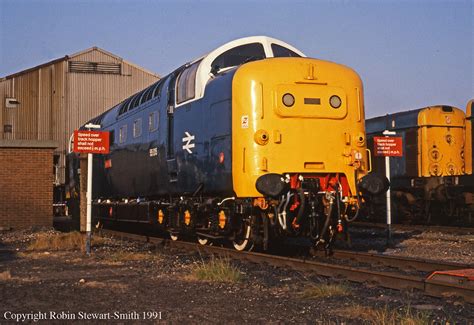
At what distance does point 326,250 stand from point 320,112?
2.46 m

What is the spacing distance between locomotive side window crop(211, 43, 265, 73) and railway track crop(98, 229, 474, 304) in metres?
3.46

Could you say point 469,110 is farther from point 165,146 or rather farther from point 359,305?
point 359,305

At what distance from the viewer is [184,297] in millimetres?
7520

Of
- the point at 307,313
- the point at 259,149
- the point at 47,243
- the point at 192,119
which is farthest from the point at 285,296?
the point at 47,243

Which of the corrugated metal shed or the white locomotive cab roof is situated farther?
the corrugated metal shed

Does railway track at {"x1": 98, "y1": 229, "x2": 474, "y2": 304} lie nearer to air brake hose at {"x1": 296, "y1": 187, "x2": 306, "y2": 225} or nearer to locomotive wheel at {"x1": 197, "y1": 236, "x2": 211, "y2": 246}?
locomotive wheel at {"x1": 197, "y1": 236, "x2": 211, "y2": 246}

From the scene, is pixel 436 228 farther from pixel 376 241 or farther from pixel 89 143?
pixel 89 143

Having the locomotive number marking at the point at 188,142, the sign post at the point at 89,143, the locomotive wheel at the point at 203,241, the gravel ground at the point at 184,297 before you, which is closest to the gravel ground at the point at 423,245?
the locomotive wheel at the point at 203,241

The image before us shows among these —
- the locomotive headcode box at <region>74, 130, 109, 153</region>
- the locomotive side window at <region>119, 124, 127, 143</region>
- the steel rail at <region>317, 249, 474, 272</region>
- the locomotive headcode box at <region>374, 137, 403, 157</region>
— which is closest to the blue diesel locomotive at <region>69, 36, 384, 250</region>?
the steel rail at <region>317, 249, 474, 272</region>

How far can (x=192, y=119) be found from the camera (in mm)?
12219

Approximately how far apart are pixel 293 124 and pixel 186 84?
303 cm

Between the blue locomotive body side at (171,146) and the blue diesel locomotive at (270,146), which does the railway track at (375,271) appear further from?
the blue locomotive body side at (171,146)

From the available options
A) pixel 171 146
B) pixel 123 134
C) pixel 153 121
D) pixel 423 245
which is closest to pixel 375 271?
pixel 423 245

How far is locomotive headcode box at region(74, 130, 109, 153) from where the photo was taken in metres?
12.9
